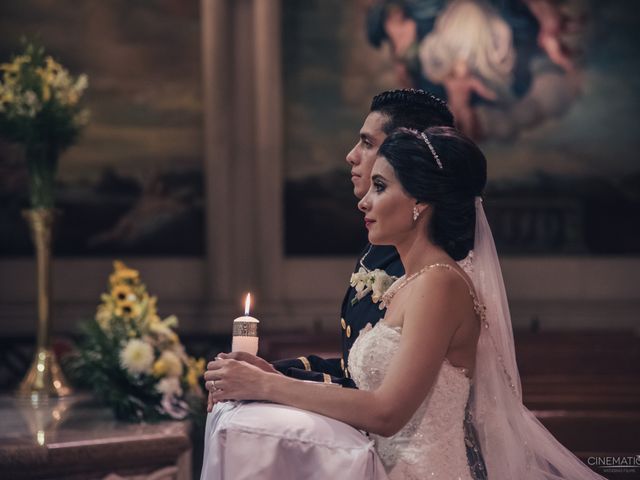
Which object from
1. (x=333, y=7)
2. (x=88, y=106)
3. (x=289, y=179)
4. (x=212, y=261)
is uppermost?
(x=333, y=7)

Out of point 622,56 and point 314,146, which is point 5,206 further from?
point 622,56

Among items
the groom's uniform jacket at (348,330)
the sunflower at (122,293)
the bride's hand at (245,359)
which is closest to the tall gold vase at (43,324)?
the sunflower at (122,293)

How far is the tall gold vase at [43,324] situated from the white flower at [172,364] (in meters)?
0.95

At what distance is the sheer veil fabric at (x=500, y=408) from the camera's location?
9.46 feet

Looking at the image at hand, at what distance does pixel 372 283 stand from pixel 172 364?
198 cm

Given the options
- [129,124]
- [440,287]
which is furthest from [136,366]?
[129,124]

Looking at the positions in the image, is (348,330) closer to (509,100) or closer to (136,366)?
(136,366)

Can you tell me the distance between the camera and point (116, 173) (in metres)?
8.32

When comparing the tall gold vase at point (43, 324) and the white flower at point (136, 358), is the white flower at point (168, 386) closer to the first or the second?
the white flower at point (136, 358)

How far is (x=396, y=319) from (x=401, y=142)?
495 millimetres

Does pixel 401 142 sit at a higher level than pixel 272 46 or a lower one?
lower

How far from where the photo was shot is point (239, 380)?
106 inches

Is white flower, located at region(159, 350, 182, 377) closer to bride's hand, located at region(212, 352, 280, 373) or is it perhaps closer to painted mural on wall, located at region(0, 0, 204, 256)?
bride's hand, located at region(212, 352, 280, 373)

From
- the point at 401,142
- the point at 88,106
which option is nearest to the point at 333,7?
the point at 88,106
